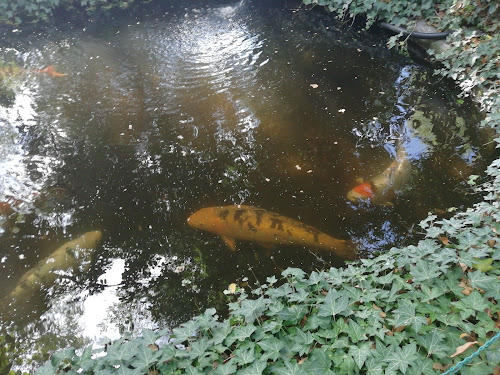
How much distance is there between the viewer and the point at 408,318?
2.21 m

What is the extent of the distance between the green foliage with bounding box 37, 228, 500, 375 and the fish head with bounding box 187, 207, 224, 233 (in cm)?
133

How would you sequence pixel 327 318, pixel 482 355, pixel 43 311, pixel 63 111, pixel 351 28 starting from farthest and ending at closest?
pixel 351 28
pixel 63 111
pixel 43 311
pixel 327 318
pixel 482 355

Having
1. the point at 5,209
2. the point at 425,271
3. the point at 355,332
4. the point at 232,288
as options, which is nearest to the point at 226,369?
the point at 355,332

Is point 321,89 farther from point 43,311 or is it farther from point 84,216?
point 43,311

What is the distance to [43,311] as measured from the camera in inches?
136

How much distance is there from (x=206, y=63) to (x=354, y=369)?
609 centimetres

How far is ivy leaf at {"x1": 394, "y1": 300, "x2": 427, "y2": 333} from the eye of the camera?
217 cm

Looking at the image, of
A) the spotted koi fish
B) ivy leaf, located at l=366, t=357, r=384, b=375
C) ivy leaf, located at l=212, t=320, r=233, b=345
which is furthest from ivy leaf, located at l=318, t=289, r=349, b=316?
the spotted koi fish

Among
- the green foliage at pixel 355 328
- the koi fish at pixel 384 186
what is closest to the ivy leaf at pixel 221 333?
the green foliage at pixel 355 328

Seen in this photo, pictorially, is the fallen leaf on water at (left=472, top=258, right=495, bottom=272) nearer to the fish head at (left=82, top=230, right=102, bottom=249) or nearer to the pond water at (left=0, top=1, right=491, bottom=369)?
the pond water at (left=0, top=1, right=491, bottom=369)

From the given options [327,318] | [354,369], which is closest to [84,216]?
[327,318]

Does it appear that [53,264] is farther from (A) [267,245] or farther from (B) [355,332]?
(B) [355,332]

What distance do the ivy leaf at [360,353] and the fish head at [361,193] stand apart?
2.17 m

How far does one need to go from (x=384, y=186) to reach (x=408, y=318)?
2.19 metres
